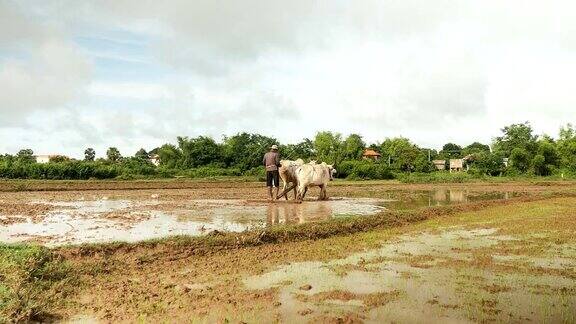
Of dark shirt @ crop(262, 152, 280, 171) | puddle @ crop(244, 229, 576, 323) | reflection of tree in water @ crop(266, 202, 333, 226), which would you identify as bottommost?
puddle @ crop(244, 229, 576, 323)

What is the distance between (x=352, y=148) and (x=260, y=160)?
21270mm

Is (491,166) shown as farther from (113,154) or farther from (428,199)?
(113,154)

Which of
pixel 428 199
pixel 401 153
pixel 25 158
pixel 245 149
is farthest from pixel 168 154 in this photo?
pixel 428 199

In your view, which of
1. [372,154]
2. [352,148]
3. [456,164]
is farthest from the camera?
[372,154]

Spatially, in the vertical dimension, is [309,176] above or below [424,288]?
above

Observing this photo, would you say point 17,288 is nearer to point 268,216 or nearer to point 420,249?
point 420,249

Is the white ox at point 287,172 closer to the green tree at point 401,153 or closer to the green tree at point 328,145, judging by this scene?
the green tree at point 401,153

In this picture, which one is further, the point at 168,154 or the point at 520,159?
the point at 168,154

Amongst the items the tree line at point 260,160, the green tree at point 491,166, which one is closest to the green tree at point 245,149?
the tree line at point 260,160

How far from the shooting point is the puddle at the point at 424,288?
5.74 m

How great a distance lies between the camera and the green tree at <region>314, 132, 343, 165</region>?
252 feet

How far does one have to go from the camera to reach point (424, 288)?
22.5 feet

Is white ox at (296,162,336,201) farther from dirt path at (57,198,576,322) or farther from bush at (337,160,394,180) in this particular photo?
bush at (337,160,394,180)

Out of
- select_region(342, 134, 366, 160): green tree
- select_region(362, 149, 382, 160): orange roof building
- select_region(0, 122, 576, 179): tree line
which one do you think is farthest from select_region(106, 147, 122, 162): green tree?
select_region(362, 149, 382, 160): orange roof building
